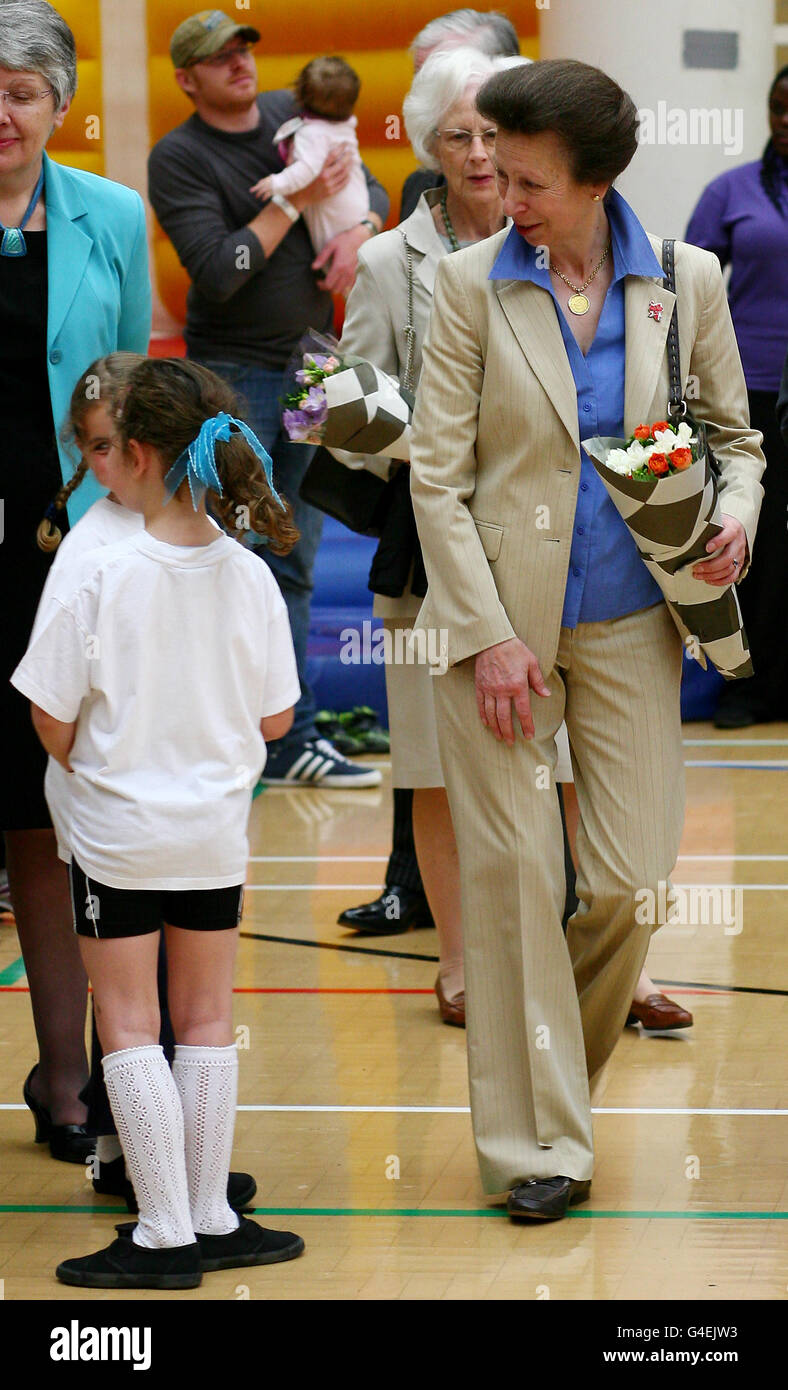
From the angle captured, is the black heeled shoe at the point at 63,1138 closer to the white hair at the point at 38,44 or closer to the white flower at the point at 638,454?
the white flower at the point at 638,454

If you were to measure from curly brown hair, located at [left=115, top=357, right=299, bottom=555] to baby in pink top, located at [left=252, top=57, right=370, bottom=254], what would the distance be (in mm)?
3662

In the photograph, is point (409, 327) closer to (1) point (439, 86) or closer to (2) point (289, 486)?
(1) point (439, 86)

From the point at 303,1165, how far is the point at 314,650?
422cm

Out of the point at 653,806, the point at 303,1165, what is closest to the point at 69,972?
the point at 303,1165

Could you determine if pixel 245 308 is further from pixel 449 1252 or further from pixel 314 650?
pixel 449 1252

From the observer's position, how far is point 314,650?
7.48m

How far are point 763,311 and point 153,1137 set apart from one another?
503 centimetres

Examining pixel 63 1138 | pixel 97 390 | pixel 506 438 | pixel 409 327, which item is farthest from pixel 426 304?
pixel 63 1138

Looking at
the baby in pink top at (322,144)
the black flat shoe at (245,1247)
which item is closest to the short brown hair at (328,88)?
the baby in pink top at (322,144)

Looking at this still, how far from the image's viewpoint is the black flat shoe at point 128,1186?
3.20 meters

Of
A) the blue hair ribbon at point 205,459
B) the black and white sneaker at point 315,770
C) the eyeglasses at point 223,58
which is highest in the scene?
the eyeglasses at point 223,58

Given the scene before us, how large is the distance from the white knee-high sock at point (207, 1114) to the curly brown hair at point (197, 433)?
76cm

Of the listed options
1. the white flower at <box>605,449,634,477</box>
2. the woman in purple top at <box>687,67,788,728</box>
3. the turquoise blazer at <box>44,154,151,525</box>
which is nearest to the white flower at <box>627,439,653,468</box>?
the white flower at <box>605,449,634,477</box>

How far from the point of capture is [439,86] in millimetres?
3947
